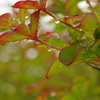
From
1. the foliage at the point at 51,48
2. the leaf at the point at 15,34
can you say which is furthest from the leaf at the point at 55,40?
the leaf at the point at 15,34

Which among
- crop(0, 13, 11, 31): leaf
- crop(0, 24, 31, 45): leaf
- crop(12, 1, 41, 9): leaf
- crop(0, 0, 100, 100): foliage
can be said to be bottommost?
crop(0, 0, 100, 100): foliage

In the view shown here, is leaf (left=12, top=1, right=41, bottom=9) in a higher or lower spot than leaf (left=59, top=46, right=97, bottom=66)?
higher

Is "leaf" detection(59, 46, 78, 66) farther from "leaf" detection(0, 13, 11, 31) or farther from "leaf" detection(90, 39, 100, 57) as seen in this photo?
"leaf" detection(0, 13, 11, 31)

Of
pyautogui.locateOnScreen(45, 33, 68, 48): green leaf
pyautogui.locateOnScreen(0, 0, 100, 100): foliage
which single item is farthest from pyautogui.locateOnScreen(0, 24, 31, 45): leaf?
pyautogui.locateOnScreen(45, 33, 68, 48): green leaf

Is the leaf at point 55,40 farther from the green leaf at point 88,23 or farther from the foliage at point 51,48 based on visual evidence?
the green leaf at point 88,23

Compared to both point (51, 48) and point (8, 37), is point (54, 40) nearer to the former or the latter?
point (51, 48)

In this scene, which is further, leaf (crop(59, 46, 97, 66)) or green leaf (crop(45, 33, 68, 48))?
green leaf (crop(45, 33, 68, 48))

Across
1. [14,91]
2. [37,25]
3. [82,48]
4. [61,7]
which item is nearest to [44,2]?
[37,25]
